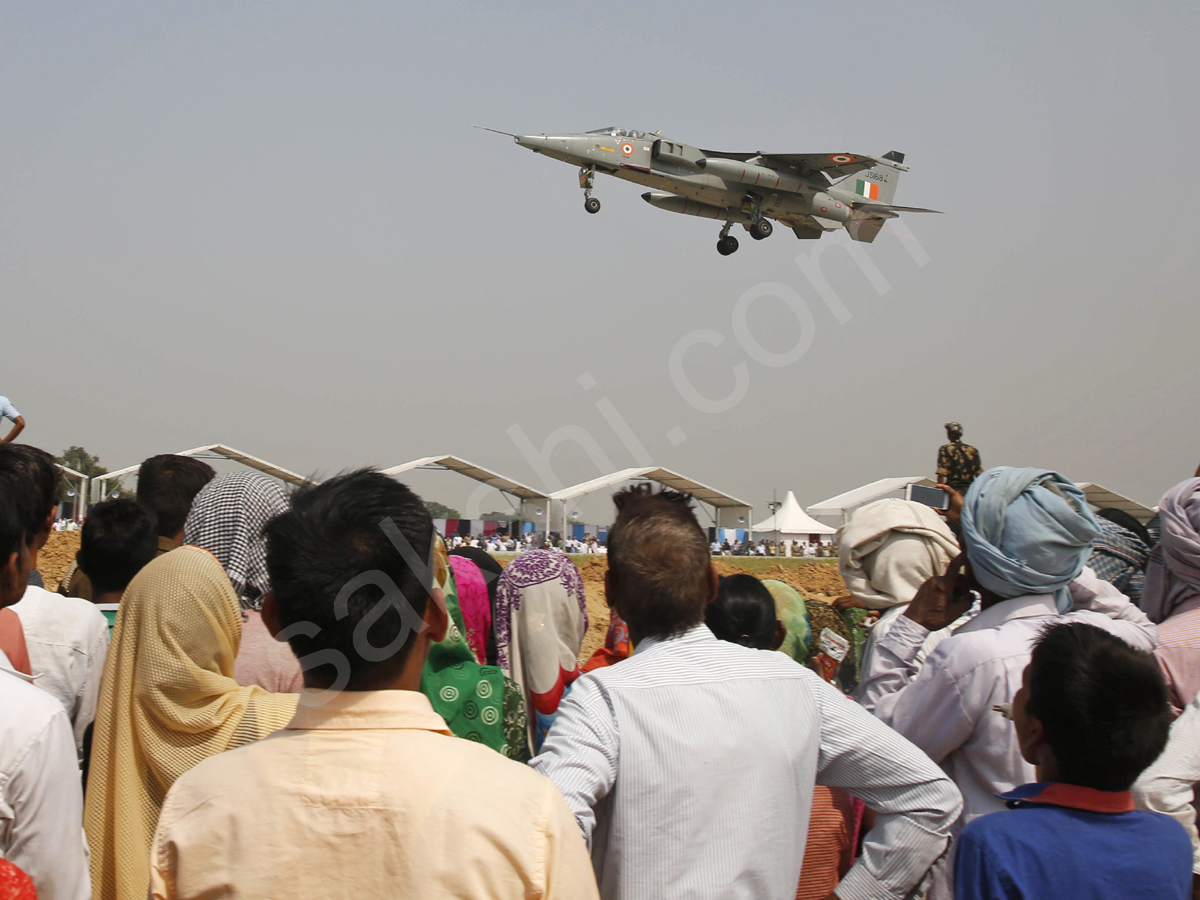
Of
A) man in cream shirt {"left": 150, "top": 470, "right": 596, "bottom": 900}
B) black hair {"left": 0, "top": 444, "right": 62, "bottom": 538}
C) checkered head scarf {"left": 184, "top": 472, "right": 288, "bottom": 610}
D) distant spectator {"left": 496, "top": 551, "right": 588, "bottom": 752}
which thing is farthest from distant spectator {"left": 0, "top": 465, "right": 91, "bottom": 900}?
distant spectator {"left": 496, "top": 551, "right": 588, "bottom": 752}

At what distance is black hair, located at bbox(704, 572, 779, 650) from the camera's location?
126 inches

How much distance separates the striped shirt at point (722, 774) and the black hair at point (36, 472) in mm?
1581

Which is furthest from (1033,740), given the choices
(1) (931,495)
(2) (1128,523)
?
(1) (931,495)

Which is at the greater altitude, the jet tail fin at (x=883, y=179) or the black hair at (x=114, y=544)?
the jet tail fin at (x=883, y=179)

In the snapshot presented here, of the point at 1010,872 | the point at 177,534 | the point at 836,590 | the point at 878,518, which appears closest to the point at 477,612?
the point at 177,534

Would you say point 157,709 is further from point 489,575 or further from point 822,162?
point 822,162

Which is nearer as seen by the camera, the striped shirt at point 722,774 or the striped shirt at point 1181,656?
the striped shirt at point 722,774

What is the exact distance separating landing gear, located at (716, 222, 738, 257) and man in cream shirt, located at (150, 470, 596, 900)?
2490 cm

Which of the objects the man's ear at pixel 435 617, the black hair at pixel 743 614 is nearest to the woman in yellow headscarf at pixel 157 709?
the man's ear at pixel 435 617

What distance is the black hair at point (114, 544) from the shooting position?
11.6 ft

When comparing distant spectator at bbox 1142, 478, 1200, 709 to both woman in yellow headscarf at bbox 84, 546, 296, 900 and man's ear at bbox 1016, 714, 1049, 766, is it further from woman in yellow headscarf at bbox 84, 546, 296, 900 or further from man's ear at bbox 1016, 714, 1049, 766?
woman in yellow headscarf at bbox 84, 546, 296, 900

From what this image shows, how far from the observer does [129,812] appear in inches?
104

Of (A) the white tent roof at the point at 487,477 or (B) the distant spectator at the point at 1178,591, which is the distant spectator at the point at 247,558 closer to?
(B) the distant spectator at the point at 1178,591

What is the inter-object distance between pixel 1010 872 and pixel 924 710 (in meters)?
0.55
